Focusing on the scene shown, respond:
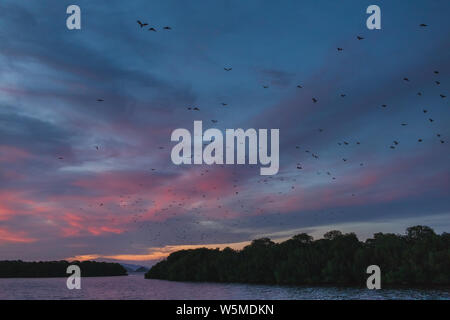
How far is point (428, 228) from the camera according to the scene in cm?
18725

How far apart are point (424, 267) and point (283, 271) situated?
66.7 m

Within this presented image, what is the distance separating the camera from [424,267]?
14762cm

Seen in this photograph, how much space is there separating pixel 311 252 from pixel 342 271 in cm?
2259
